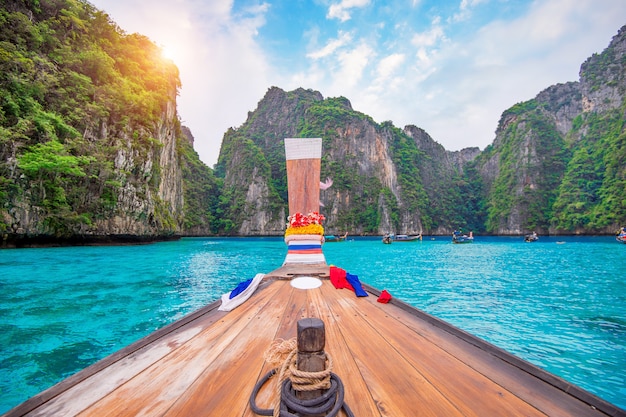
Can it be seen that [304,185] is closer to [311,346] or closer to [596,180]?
[311,346]

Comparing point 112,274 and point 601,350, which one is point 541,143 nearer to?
point 601,350

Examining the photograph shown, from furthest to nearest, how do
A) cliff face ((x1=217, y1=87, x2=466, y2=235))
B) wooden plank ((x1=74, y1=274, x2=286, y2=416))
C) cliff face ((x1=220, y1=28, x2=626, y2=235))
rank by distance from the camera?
1. cliff face ((x1=217, y1=87, x2=466, y2=235))
2. cliff face ((x1=220, y1=28, x2=626, y2=235))
3. wooden plank ((x1=74, y1=274, x2=286, y2=416))

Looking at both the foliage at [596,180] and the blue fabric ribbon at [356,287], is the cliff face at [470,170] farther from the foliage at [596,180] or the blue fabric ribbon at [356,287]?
the blue fabric ribbon at [356,287]

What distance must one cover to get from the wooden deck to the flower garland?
425 centimetres

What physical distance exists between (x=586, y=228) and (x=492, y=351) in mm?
75314

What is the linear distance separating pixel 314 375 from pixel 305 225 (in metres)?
5.93

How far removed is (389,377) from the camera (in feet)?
5.07

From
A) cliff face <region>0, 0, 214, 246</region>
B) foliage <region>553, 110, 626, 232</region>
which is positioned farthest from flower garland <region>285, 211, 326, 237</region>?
foliage <region>553, 110, 626, 232</region>

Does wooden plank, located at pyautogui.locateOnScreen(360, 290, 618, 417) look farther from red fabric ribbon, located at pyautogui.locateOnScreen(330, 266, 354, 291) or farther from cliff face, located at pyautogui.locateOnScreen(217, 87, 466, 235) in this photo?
cliff face, located at pyautogui.locateOnScreen(217, 87, 466, 235)

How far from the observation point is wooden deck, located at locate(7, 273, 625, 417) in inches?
48.9

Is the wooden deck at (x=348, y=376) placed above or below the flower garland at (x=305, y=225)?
below

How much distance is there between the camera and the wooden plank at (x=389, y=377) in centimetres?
124

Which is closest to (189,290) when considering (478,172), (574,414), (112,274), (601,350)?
(112,274)

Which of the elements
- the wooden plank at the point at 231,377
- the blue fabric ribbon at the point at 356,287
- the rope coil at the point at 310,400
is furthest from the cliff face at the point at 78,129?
the rope coil at the point at 310,400
